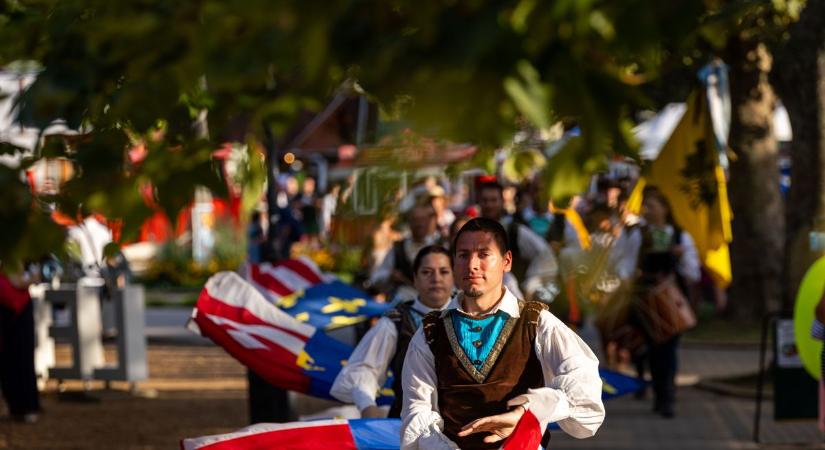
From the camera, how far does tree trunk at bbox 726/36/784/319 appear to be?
54.5 feet

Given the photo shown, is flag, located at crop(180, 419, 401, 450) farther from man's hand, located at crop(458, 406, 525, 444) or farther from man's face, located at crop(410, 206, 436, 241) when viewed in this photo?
man's face, located at crop(410, 206, 436, 241)

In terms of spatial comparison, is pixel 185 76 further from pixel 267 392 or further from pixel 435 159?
pixel 267 392

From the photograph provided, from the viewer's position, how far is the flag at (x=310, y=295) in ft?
35.9

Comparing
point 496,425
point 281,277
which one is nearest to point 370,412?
point 496,425

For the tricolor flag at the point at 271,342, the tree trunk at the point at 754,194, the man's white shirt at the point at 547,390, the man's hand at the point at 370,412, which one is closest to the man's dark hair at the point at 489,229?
the man's white shirt at the point at 547,390

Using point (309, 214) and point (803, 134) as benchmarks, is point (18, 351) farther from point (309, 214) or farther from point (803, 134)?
point (309, 214)

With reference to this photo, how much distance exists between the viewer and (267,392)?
10375 millimetres

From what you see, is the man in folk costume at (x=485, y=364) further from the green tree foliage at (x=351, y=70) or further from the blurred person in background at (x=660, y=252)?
the blurred person in background at (x=660, y=252)

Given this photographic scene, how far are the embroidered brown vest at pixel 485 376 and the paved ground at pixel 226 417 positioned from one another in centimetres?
504

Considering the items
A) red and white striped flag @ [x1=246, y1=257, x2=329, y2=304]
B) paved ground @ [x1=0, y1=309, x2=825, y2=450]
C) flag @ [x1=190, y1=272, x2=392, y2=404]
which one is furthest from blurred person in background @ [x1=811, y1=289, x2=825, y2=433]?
red and white striped flag @ [x1=246, y1=257, x2=329, y2=304]

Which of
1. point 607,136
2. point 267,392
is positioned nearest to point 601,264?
point 267,392

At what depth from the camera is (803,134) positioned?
13047 millimetres

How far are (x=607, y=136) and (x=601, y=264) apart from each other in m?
7.57

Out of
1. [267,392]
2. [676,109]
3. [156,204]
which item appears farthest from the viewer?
[676,109]
